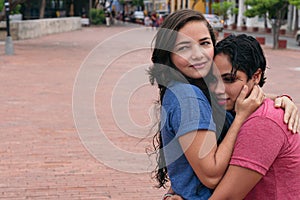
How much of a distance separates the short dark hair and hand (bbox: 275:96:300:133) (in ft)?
0.48

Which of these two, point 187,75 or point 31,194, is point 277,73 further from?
point 187,75

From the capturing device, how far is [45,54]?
19.9 metres

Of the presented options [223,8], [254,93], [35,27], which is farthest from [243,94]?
[223,8]

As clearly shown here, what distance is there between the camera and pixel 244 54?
2.00 m

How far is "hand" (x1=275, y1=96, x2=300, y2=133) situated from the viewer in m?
1.90

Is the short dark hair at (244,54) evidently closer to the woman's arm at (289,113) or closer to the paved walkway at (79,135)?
the woman's arm at (289,113)

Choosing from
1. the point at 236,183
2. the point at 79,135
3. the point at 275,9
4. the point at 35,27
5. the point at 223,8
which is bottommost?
the point at 35,27

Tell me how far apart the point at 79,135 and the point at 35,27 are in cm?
2290

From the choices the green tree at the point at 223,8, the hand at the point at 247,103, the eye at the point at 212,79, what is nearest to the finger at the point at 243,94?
the hand at the point at 247,103

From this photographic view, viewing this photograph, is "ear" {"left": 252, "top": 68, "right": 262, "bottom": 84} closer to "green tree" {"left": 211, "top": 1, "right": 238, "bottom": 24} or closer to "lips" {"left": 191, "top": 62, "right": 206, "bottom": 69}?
"lips" {"left": 191, "top": 62, "right": 206, "bottom": 69}

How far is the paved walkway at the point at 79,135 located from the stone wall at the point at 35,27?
13.8 m

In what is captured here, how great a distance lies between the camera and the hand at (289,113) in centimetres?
190

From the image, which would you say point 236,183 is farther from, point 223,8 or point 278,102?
point 223,8

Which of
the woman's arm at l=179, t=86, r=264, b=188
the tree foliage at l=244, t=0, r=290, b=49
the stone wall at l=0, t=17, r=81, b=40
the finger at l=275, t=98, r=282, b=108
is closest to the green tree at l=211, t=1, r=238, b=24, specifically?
the stone wall at l=0, t=17, r=81, b=40
